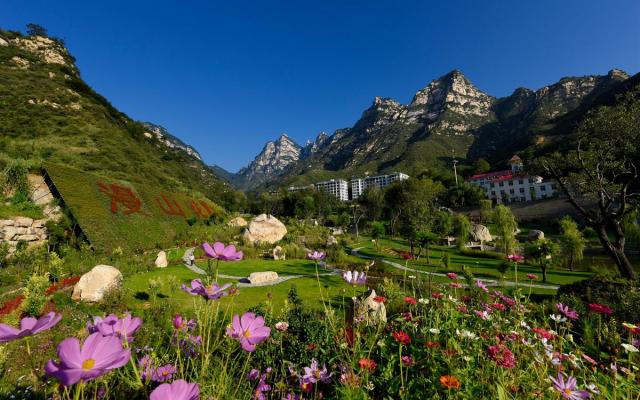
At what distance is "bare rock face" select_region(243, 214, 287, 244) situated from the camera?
22016 millimetres

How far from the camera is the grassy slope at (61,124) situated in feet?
81.0

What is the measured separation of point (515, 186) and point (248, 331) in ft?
237

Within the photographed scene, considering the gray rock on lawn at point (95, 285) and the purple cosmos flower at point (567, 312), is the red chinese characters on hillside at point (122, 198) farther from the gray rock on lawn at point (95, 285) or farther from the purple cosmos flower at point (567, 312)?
the purple cosmos flower at point (567, 312)

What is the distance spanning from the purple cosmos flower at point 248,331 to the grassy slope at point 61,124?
25928mm

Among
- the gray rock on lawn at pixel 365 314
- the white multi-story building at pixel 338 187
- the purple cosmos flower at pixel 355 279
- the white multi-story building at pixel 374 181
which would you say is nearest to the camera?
the purple cosmos flower at pixel 355 279

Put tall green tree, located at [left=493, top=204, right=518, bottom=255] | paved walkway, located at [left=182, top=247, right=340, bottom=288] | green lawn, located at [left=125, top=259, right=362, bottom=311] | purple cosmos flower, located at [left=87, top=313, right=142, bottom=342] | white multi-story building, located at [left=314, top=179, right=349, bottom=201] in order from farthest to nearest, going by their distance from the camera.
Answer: white multi-story building, located at [left=314, top=179, right=349, bottom=201]
tall green tree, located at [left=493, top=204, right=518, bottom=255]
paved walkway, located at [left=182, top=247, right=340, bottom=288]
green lawn, located at [left=125, top=259, right=362, bottom=311]
purple cosmos flower, located at [left=87, top=313, right=142, bottom=342]

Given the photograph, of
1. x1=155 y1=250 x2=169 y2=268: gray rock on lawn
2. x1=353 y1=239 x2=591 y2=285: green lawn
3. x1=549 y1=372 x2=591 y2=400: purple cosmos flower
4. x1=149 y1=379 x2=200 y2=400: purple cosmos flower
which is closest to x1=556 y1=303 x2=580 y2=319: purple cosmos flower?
x1=549 y1=372 x2=591 y2=400: purple cosmos flower

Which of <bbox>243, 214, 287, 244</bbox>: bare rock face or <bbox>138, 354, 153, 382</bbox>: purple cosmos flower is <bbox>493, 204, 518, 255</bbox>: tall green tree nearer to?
<bbox>243, 214, 287, 244</bbox>: bare rock face

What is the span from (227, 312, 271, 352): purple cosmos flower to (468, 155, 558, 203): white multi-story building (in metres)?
65.1

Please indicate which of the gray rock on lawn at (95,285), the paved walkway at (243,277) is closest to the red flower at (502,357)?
the gray rock on lawn at (95,285)

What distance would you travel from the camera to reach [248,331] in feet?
4.69

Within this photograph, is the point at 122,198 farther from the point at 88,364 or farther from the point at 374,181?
the point at 374,181

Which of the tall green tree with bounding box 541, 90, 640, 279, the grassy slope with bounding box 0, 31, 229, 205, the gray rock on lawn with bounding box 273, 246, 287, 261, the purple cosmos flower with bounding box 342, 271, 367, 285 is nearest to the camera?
the purple cosmos flower with bounding box 342, 271, 367, 285

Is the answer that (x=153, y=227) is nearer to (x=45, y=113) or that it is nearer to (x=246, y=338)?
(x=246, y=338)
